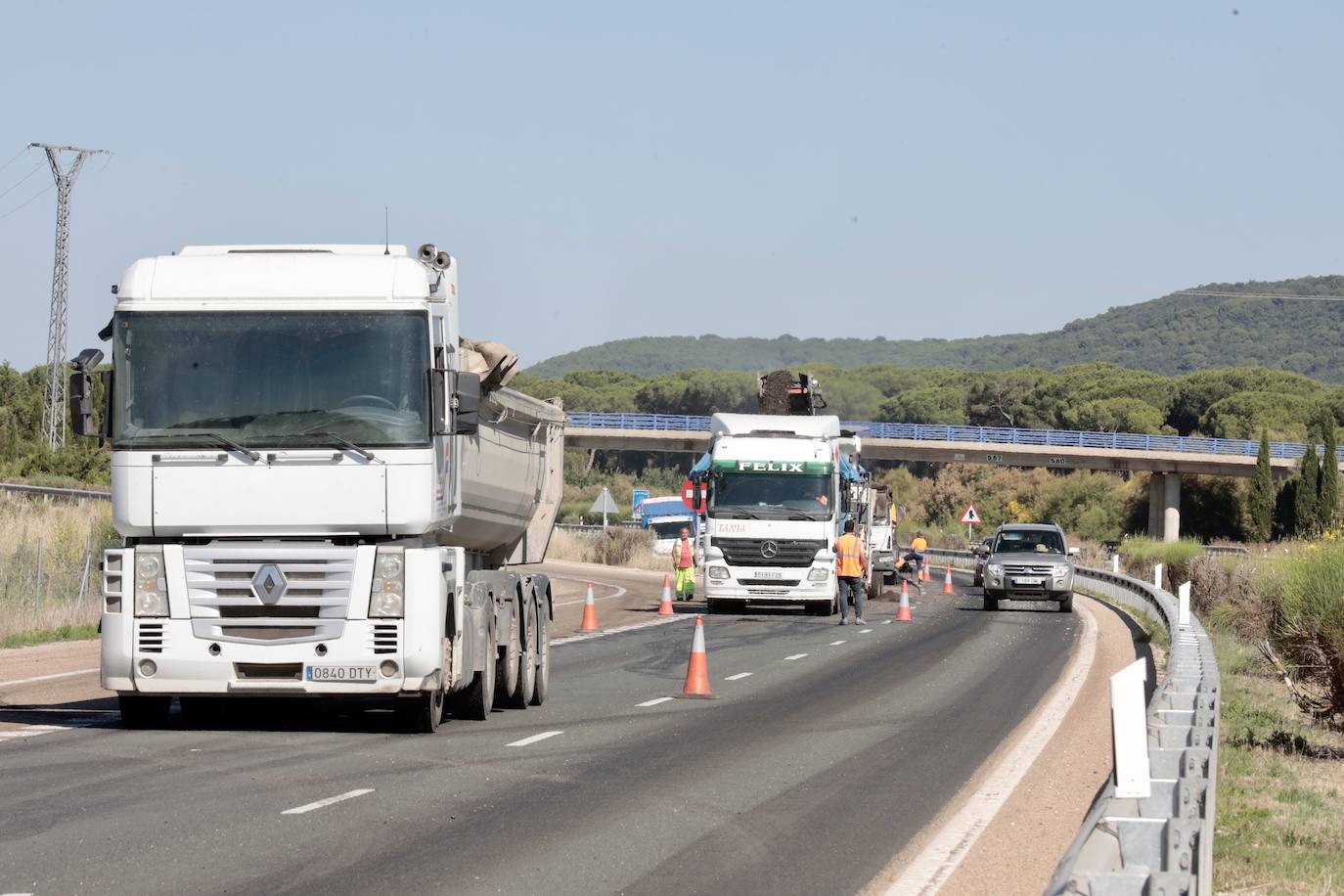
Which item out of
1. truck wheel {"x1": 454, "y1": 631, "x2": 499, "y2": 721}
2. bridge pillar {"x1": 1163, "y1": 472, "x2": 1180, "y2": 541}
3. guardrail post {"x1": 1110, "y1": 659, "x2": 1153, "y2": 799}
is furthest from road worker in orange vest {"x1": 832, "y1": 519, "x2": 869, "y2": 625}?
bridge pillar {"x1": 1163, "y1": 472, "x2": 1180, "y2": 541}

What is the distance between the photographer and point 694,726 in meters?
15.6

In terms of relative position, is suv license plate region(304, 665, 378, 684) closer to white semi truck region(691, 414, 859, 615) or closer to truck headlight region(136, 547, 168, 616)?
truck headlight region(136, 547, 168, 616)

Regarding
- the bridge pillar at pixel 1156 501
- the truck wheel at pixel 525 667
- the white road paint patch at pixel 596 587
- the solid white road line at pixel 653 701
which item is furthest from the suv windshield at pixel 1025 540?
the bridge pillar at pixel 1156 501

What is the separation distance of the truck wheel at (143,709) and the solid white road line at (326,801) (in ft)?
12.8

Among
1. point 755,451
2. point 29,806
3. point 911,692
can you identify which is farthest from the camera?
point 755,451

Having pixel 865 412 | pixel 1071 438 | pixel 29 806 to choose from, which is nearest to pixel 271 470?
pixel 29 806

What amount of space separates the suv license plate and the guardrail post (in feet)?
24.1

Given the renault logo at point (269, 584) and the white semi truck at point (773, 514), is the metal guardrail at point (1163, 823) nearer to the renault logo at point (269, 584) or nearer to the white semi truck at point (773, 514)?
the renault logo at point (269, 584)

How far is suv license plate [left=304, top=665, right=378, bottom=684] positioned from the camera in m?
13.4

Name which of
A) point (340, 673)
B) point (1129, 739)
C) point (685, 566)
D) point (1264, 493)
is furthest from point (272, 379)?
point (1264, 493)

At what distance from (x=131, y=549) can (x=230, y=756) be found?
6.27 ft

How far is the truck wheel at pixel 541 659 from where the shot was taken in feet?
56.6

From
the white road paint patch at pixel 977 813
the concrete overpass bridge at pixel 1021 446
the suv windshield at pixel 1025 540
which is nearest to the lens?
the white road paint patch at pixel 977 813

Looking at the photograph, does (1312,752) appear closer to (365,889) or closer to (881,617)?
(365,889)
